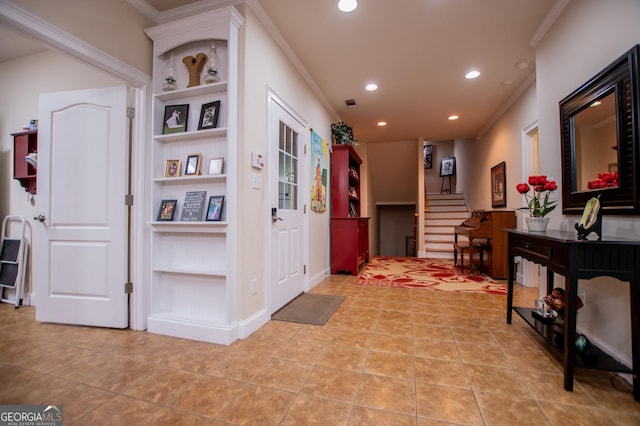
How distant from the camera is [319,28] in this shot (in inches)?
101

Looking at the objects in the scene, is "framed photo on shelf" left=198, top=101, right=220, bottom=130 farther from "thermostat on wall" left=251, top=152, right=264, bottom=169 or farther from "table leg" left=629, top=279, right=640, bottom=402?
"table leg" left=629, top=279, right=640, bottom=402

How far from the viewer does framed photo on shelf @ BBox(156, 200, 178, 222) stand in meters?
2.21

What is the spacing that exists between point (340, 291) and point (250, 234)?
164 centimetres

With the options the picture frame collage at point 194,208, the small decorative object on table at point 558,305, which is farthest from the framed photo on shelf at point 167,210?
the small decorative object on table at point 558,305

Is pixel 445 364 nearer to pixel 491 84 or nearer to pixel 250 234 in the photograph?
pixel 250 234

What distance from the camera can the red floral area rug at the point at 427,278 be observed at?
11.5 ft

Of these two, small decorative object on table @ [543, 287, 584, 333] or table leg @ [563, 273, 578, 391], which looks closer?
table leg @ [563, 273, 578, 391]

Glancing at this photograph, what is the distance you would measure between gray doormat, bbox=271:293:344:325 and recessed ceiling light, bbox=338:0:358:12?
2736 millimetres

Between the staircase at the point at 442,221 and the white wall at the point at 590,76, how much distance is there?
388cm

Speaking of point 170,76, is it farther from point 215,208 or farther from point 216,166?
point 215,208

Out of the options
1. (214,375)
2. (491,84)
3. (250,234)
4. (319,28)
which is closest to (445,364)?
(214,375)

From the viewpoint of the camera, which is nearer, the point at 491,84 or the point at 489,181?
the point at 491,84

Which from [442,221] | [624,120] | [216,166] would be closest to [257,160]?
[216,166]

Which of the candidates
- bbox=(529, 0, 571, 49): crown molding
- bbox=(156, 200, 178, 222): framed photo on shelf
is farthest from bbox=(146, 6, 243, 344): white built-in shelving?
bbox=(529, 0, 571, 49): crown molding
